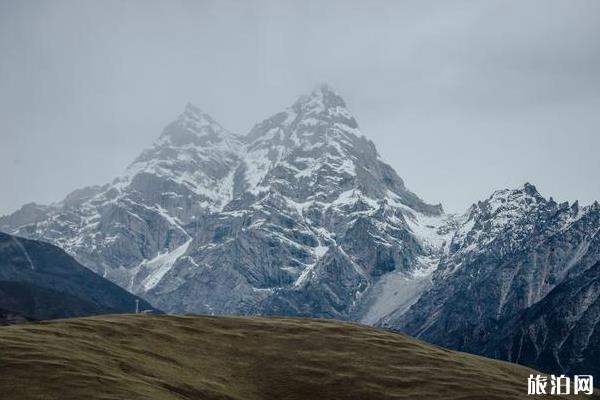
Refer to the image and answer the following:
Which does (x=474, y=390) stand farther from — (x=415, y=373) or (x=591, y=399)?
(x=591, y=399)

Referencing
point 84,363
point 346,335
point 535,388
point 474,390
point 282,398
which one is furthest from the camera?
point 346,335

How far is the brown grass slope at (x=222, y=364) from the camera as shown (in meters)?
125

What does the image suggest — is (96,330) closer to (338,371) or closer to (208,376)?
(208,376)

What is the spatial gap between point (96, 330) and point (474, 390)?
6591 cm

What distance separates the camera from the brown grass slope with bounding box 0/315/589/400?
409 ft

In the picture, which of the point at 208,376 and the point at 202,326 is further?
the point at 202,326

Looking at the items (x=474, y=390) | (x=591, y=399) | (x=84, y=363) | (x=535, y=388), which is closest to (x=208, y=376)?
(x=84, y=363)

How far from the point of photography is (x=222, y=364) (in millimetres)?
162625

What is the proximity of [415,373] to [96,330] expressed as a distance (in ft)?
185

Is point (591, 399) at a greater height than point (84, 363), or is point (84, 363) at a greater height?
point (591, 399)

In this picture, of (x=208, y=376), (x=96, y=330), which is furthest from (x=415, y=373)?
(x=96, y=330)

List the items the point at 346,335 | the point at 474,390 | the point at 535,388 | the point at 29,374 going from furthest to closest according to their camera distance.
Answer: the point at 346,335, the point at 535,388, the point at 474,390, the point at 29,374

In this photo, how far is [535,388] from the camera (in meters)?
180

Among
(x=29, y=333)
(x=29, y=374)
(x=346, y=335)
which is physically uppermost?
(x=346, y=335)
